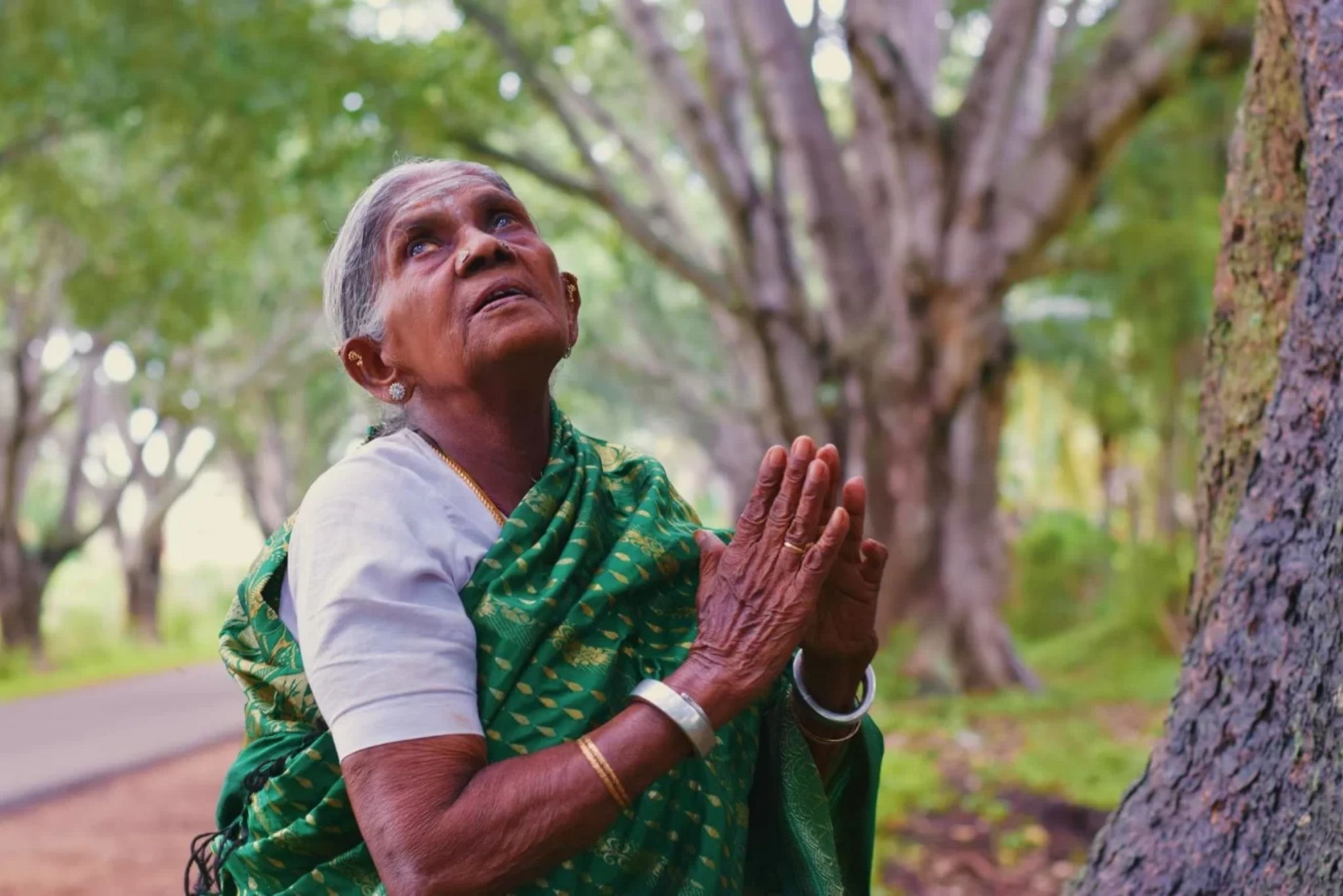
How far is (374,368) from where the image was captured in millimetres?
2027

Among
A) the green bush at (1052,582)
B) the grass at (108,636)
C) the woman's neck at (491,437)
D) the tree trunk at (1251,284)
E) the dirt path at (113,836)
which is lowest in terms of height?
the grass at (108,636)

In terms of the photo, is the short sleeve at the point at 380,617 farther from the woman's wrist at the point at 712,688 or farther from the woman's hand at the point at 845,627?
the woman's hand at the point at 845,627

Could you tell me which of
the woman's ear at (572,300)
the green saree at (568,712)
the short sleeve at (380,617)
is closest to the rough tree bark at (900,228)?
the woman's ear at (572,300)

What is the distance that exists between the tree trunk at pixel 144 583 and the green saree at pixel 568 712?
58.3ft

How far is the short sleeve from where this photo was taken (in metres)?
1.59

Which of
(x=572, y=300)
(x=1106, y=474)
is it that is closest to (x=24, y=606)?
Answer: (x=1106, y=474)

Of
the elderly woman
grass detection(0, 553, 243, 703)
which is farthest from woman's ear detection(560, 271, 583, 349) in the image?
A: grass detection(0, 553, 243, 703)

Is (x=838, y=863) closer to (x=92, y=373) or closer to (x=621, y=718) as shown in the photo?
(x=621, y=718)

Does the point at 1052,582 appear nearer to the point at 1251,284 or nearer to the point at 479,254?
the point at 1251,284

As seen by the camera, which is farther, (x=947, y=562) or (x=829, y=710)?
(x=947, y=562)

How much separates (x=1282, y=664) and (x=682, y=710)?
0.97 m

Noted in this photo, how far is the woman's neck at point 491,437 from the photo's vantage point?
193 cm

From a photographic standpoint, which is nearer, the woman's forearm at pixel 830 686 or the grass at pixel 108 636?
the woman's forearm at pixel 830 686

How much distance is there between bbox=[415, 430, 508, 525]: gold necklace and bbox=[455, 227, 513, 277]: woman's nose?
0.27 m
